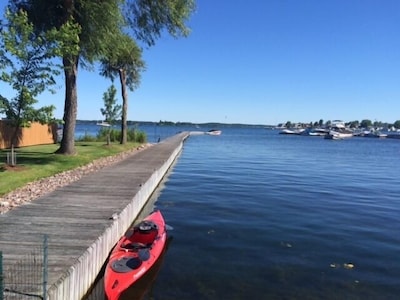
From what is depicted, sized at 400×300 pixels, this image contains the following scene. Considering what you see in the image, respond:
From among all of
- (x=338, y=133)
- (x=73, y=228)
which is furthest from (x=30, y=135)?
(x=338, y=133)

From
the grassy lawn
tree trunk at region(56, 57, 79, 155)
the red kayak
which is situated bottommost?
the red kayak

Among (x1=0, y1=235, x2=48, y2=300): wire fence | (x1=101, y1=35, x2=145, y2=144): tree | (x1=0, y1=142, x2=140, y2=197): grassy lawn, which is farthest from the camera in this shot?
(x1=101, y1=35, x2=145, y2=144): tree

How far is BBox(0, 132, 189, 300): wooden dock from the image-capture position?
664cm

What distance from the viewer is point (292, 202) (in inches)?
685

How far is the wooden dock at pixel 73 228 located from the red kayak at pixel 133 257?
0.32 metres

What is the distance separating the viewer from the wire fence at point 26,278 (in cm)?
550

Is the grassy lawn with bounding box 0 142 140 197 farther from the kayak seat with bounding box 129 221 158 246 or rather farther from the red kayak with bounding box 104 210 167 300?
the red kayak with bounding box 104 210 167 300

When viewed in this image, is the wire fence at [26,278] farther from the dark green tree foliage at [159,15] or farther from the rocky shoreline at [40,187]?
the dark green tree foliage at [159,15]

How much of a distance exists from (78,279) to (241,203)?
10.7 m

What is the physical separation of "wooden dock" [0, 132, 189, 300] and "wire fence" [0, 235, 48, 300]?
0.12 meters

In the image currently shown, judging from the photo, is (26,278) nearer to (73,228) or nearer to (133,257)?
(133,257)

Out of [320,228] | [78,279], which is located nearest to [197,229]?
[320,228]

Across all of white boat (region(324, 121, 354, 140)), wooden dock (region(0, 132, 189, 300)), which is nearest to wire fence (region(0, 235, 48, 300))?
wooden dock (region(0, 132, 189, 300))

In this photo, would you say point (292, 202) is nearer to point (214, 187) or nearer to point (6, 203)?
point (214, 187)
